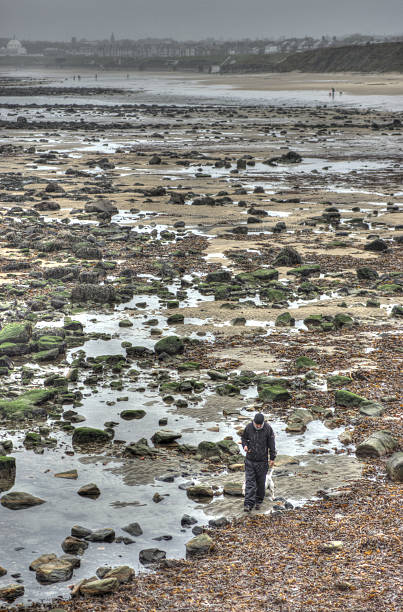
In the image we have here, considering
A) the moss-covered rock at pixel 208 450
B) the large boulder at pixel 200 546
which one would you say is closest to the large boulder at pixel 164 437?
the moss-covered rock at pixel 208 450

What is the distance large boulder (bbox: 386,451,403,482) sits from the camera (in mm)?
12461

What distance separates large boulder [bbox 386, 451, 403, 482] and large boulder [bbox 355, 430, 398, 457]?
1.66 feet

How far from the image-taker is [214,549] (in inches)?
423

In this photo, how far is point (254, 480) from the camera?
11.9 m

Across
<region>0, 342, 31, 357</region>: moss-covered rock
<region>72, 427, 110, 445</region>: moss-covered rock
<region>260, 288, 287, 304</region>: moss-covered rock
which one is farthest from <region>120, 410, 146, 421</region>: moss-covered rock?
<region>260, 288, 287, 304</region>: moss-covered rock

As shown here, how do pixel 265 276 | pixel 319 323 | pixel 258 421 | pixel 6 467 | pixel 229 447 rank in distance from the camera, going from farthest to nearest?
pixel 265 276
pixel 319 323
pixel 229 447
pixel 6 467
pixel 258 421

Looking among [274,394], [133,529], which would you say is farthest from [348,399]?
[133,529]

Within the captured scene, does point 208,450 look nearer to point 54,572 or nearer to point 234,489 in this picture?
point 234,489

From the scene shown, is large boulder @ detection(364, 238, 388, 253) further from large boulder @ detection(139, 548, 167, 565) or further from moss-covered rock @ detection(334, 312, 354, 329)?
large boulder @ detection(139, 548, 167, 565)

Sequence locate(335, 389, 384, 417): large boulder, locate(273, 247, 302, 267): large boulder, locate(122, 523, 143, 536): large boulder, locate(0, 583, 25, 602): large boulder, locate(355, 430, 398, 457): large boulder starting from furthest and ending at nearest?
locate(273, 247, 302, 267): large boulder → locate(335, 389, 384, 417): large boulder → locate(355, 430, 398, 457): large boulder → locate(122, 523, 143, 536): large boulder → locate(0, 583, 25, 602): large boulder

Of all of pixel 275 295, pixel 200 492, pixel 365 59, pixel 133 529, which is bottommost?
pixel 133 529

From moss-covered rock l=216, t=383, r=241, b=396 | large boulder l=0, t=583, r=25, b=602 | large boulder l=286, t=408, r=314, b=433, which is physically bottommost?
large boulder l=0, t=583, r=25, b=602

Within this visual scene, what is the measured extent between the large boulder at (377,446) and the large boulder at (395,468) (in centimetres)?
50

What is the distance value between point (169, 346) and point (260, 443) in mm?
6686
